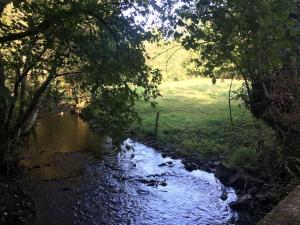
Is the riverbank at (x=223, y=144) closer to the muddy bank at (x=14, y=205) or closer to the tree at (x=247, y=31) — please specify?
the muddy bank at (x=14, y=205)

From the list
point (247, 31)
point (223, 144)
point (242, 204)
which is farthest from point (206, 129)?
point (247, 31)

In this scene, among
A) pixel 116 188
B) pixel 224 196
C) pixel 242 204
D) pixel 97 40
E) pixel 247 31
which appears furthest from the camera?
pixel 116 188

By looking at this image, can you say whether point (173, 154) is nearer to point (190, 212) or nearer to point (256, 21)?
point (190, 212)

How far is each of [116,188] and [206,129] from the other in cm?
1070

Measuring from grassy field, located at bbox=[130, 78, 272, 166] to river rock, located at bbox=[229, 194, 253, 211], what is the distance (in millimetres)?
3495

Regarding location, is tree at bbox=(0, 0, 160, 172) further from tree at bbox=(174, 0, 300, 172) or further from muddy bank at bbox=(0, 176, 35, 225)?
muddy bank at bbox=(0, 176, 35, 225)

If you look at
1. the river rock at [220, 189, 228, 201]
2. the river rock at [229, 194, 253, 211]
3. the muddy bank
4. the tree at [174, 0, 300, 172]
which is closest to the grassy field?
the river rock at [220, 189, 228, 201]

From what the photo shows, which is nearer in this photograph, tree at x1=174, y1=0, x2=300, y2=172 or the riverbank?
tree at x1=174, y1=0, x2=300, y2=172

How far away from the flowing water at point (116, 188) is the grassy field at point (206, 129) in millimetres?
1908

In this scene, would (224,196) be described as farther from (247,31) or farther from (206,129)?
(206,129)

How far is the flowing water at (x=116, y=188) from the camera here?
44.4 ft

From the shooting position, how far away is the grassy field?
1981 cm

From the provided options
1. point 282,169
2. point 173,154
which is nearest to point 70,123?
point 173,154

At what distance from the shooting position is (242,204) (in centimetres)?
1426
